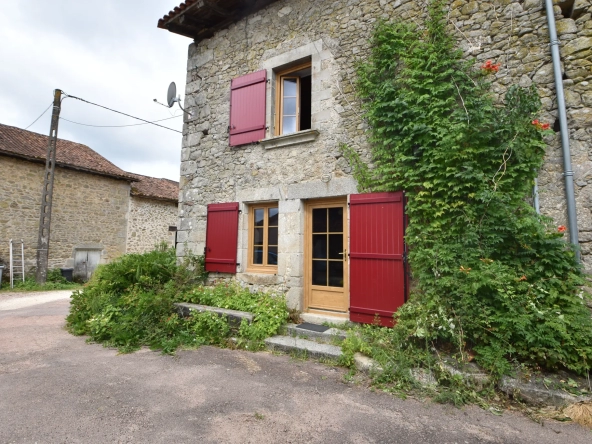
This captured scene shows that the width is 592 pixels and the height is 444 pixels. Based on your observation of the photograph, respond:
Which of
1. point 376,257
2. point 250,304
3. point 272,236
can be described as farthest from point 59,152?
point 376,257

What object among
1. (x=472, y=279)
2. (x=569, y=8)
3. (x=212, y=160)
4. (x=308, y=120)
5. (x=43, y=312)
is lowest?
(x=43, y=312)

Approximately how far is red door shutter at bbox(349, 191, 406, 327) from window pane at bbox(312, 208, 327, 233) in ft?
1.94

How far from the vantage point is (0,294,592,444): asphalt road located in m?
2.35

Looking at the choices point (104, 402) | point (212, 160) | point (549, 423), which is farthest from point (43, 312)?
point (549, 423)

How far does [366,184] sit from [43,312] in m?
6.94

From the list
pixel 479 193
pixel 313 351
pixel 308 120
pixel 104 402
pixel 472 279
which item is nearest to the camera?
pixel 104 402

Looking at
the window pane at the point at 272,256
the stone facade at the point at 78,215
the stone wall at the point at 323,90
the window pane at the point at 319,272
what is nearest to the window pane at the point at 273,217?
the stone wall at the point at 323,90

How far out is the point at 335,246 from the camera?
4.85 m

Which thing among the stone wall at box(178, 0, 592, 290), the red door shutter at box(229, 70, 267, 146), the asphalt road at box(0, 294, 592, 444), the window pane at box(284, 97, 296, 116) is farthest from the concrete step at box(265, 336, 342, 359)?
the window pane at box(284, 97, 296, 116)

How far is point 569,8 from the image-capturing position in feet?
12.3

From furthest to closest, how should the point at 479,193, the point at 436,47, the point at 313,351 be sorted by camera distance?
the point at 436,47, the point at 313,351, the point at 479,193

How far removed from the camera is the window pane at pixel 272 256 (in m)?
5.40

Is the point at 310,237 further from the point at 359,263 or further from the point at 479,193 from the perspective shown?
the point at 479,193

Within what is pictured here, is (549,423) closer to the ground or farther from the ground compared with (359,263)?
closer to the ground
